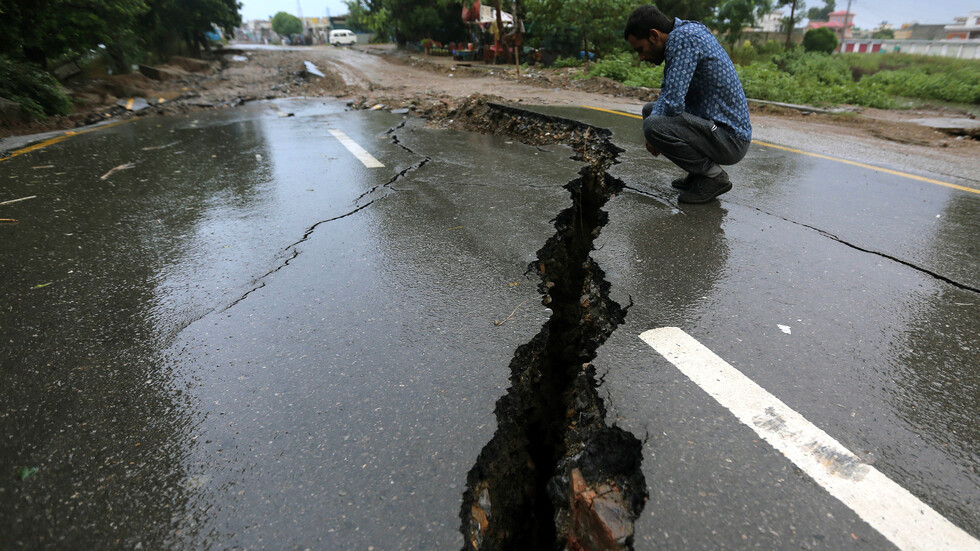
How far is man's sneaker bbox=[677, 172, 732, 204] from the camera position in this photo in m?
4.29

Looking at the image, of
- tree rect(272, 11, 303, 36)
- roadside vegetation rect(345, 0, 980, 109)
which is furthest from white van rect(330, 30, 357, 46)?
tree rect(272, 11, 303, 36)

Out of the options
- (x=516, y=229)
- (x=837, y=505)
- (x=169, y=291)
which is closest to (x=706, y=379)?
(x=837, y=505)

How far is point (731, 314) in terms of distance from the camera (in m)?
2.62

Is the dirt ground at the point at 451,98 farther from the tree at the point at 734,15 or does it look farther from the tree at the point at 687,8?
the tree at the point at 734,15

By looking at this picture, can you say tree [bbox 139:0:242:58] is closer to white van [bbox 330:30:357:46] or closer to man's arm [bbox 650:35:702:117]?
man's arm [bbox 650:35:702:117]

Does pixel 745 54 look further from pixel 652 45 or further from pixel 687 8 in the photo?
pixel 652 45

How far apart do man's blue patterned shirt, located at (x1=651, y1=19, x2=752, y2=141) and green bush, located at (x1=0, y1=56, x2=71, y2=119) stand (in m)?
9.80

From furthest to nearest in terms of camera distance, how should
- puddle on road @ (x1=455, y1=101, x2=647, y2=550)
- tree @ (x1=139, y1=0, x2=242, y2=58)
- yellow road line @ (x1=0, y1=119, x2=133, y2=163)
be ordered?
tree @ (x1=139, y1=0, x2=242, y2=58), yellow road line @ (x1=0, y1=119, x2=133, y2=163), puddle on road @ (x1=455, y1=101, x2=647, y2=550)

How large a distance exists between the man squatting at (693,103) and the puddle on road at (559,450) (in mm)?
1050

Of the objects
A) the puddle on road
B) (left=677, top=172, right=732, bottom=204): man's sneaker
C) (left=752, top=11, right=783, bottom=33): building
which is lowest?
the puddle on road

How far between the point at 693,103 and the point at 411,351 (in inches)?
126

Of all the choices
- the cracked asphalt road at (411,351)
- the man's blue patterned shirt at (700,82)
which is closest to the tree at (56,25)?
the cracked asphalt road at (411,351)

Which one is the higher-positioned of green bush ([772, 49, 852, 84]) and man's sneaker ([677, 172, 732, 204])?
green bush ([772, 49, 852, 84])

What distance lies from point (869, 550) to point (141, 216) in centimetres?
487
